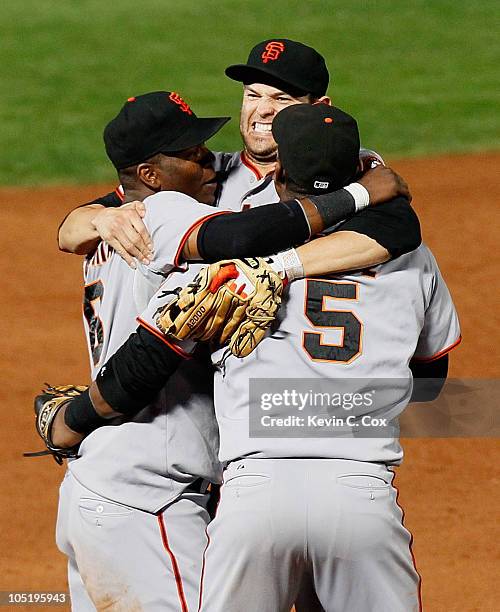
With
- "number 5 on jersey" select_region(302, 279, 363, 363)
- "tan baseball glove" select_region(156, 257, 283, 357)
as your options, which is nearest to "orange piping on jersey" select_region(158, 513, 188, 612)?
"tan baseball glove" select_region(156, 257, 283, 357)

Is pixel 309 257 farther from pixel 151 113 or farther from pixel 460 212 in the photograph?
pixel 460 212

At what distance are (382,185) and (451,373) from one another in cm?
468

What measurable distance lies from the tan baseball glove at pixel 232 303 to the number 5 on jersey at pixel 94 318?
0.46m

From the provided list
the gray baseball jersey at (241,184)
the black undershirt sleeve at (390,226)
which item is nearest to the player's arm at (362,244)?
the black undershirt sleeve at (390,226)

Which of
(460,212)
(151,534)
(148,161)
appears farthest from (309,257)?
(460,212)

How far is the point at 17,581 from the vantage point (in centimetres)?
541

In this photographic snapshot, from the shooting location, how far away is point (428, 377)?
3.47m

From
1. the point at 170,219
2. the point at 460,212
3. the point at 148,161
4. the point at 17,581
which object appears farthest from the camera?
the point at 460,212

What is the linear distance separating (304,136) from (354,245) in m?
0.31

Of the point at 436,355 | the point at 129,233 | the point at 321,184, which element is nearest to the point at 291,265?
the point at 321,184

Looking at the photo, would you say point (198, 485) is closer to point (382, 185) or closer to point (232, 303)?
point (232, 303)

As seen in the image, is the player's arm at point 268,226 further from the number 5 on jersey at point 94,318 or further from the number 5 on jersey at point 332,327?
the number 5 on jersey at point 94,318

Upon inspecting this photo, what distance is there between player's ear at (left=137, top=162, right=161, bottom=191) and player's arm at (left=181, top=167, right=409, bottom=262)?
17.8 inches

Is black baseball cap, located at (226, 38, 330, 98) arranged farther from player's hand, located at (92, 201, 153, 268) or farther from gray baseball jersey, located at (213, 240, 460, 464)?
gray baseball jersey, located at (213, 240, 460, 464)
